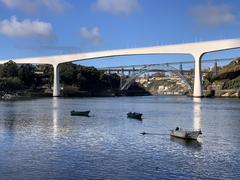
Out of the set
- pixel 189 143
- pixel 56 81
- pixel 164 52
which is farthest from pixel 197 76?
pixel 189 143

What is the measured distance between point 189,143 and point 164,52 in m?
84.2

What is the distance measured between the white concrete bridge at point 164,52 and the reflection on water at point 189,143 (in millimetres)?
71216

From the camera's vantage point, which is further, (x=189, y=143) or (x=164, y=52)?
(x=164, y=52)

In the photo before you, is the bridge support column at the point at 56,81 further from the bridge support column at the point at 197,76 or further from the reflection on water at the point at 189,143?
the reflection on water at the point at 189,143

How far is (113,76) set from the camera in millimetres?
165750

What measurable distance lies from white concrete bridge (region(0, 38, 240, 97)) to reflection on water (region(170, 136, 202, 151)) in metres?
71.2

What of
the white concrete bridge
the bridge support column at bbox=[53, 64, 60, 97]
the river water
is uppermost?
the white concrete bridge

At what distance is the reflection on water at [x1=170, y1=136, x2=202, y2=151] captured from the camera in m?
25.8

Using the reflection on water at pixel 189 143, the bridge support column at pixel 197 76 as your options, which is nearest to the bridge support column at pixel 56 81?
the bridge support column at pixel 197 76

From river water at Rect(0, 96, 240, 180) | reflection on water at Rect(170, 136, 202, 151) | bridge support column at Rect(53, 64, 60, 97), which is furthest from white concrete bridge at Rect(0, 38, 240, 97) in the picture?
reflection on water at Rect(170, 136, 202, 151)

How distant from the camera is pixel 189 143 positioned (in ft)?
88.8

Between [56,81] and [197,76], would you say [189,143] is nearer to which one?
[197,76]

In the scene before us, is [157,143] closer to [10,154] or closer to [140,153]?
[140,153]

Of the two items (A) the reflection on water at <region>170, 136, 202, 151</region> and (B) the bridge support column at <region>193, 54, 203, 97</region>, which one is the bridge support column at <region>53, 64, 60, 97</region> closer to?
(B) the bridge support column at <region>193, 54, 203, 97</region>
